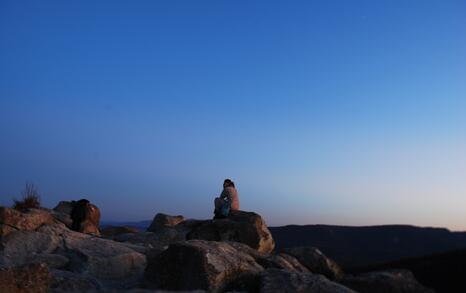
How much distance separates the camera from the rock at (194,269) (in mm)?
9383

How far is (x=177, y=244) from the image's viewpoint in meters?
10.1

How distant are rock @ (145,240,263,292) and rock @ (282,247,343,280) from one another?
3.87 m

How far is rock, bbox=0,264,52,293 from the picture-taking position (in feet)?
24.6

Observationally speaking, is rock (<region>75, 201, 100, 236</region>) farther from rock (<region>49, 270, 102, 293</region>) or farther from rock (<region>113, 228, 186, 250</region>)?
rock (<region>49, 270, 102, 293</region>)

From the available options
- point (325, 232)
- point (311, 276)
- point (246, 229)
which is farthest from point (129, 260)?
point (325, 232)

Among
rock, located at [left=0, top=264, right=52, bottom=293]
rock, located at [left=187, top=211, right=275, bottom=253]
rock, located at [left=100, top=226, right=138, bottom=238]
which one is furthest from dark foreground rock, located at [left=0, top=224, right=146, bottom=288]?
rock, located at [left=100, top=226, right=138, bottom=238]

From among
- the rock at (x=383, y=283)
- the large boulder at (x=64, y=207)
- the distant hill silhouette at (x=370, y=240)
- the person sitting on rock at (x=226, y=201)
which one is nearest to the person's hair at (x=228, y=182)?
the person sitting on rock at (x=226, y=201)

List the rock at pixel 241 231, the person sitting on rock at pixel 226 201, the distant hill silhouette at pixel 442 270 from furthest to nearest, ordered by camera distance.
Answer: the distant hill silhouette at pixel 442 270 < the person sitting on rock at pixel 226 201 < the rock at pixel 241 231

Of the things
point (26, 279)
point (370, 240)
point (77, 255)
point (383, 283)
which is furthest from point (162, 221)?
point (370, 240)

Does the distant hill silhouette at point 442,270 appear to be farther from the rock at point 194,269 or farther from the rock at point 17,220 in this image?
the rock at point 17,220

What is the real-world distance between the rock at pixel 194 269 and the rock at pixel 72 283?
3.62 ft

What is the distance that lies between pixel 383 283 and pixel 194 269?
419 cm

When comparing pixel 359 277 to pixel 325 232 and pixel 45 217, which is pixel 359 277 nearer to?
pixel 45 217

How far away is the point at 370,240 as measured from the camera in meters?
83.5
